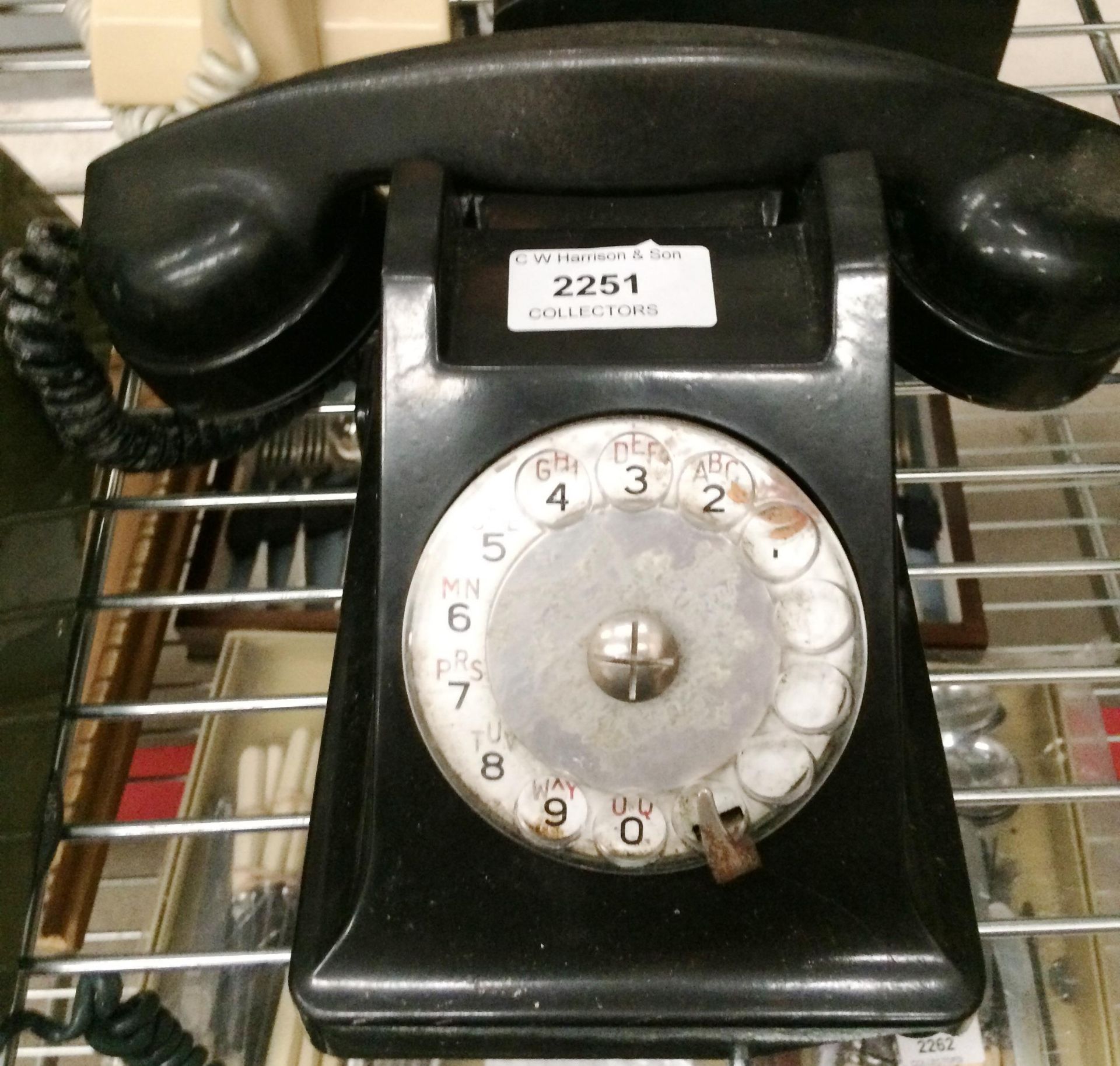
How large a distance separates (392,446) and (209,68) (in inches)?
13.3

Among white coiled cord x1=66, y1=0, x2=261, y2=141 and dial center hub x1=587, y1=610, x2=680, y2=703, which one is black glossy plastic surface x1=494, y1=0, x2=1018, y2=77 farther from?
dial center hub x1=587, y1=610, x2=680, y2=703

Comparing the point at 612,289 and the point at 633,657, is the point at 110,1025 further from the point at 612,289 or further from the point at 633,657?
the point at 612,289

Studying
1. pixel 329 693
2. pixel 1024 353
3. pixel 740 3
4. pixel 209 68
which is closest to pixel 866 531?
pixel 1024 353

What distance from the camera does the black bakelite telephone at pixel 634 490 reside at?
40cm

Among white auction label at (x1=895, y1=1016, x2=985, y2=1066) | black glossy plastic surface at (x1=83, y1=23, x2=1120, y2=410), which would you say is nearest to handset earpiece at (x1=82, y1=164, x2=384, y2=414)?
black glossy plastic surface at (x1=83, y1=23, x2=1120, y2=410)

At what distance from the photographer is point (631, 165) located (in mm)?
493

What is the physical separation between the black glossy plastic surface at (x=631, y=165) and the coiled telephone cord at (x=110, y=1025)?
0.97 feet

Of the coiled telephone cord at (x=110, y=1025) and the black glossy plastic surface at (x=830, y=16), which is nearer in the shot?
the coiled telephone cord at (x=110, y=1025)

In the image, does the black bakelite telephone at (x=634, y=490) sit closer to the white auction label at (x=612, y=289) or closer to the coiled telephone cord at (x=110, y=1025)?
the white auction label at (x=612, y=289)

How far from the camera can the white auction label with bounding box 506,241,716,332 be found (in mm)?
435

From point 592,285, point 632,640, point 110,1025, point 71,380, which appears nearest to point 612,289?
point 592,285

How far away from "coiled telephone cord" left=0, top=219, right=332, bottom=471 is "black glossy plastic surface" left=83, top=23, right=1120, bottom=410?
1.2 inches

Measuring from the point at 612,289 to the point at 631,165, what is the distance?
0.30 ft

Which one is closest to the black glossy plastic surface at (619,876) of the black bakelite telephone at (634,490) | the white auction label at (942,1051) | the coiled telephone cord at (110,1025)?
the black bakelite telephone at (634,490)
